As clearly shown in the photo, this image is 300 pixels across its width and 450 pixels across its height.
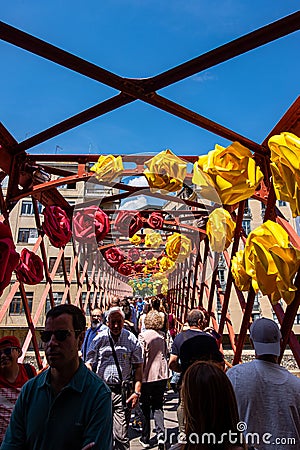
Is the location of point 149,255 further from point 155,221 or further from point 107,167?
point 107,167

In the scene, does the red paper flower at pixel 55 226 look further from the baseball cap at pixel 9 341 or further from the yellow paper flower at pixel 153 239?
the yellow paper flower at pixel 153 239

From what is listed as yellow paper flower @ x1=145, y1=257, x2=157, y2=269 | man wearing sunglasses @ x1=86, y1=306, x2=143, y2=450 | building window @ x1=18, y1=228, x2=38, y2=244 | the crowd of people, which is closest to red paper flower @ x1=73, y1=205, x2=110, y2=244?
man wearing sunglasses @ x1=86, y1=306, x2=143, y2=450

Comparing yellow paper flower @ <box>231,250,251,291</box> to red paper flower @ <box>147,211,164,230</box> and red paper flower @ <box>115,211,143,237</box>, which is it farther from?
red paper flower @ <box>147,211,164,230</box>

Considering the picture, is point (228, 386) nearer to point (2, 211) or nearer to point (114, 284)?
point (2, 211)

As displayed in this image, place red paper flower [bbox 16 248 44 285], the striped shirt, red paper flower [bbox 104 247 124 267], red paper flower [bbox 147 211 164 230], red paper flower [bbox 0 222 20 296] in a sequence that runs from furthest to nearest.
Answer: red paper flower [bbox 104 247 124 267] → red paper flower [bbox 147 211 164 230] → red paper flower [bbox 16 248 44 285] → the striped shirt → red paper flower [bbox 0 222 20 296]

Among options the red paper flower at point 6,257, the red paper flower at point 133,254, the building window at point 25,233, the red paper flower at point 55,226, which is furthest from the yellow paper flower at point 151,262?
the building window at point 25,233

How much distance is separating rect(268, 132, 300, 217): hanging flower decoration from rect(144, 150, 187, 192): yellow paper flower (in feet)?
4.61

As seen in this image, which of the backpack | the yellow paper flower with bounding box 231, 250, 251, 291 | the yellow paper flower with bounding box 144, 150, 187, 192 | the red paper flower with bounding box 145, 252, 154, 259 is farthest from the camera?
the red paper flower with bounding box 145, 252, 154, 259

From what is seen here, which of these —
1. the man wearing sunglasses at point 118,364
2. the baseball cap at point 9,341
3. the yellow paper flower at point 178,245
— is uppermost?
the yellow paper flower at point 178,245

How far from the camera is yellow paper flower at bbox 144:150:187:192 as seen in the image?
324 centimetres

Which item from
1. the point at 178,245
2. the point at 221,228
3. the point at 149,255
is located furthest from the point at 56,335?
the point at 149,255

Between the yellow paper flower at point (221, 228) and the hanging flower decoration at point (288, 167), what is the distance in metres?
1.61

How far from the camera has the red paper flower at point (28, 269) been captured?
136 inches

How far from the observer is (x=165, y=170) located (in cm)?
325
